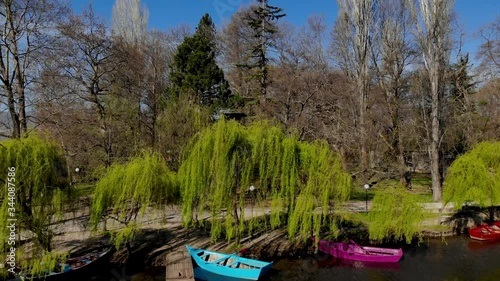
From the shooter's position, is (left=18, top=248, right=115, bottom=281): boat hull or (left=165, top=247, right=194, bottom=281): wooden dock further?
(left=165, top=247, right=194, bottom=281): wooden dock

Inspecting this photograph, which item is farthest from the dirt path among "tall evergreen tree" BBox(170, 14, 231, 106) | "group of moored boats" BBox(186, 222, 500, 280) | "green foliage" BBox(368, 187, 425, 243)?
"tall evergreen tree" BBox(170, 14, 231, 106)

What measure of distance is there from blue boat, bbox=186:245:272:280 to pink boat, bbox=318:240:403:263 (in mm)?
3864

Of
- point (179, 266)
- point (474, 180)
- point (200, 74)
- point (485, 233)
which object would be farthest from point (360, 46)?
point (179, 266)

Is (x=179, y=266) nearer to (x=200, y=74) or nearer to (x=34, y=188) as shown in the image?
(x=34, y=188)

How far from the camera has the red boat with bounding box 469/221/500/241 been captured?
733 inches

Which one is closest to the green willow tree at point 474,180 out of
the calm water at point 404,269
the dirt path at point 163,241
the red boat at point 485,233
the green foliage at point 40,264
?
the red boat at point 485,233

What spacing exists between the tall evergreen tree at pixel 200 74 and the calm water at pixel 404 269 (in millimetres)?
14334

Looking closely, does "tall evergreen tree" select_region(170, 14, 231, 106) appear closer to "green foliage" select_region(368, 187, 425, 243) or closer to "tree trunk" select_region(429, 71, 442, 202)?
"green foliage" select_region(368, 187, 425, 243)

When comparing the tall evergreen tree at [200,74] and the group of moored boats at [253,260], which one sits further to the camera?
the tall evergreen tree at [200,74]

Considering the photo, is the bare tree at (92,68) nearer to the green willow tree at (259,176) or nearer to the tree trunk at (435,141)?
the green willow tree at (259,176)

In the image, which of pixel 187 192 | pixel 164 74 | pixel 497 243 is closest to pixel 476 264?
pixel 497 243

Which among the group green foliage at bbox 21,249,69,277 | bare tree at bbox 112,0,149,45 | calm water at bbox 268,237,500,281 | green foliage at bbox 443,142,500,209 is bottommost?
calm water at bbox 268,237,500,281

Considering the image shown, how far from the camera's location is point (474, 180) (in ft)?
59.7

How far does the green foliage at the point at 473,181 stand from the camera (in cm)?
1808
